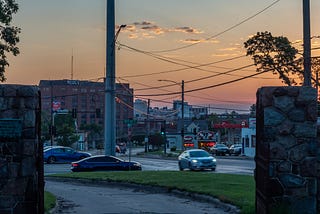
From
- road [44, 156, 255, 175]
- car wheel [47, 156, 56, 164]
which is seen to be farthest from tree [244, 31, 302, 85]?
car wheel [47, 156, 56, 164]

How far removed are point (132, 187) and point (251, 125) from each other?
5232 cm

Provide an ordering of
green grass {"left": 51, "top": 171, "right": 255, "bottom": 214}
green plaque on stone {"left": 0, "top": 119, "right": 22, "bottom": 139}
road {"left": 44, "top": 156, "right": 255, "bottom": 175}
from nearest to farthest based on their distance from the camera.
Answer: green plaque on stone {"left": 0, "top": 119, "right": 22, "bottom": 139} → green grass {"left": 51, "top": 171, "right": 255, "bottom": 214} → road {"left": 44, "top": 156, "right": 255, "bottom": 175}

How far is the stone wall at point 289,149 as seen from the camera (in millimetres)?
11133

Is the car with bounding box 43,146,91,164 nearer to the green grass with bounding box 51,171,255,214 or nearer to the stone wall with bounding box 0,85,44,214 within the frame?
the green grass with bounding box 51,171,255,214

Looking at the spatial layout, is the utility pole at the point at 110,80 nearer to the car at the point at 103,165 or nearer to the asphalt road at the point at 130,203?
the car at the point at 103,165

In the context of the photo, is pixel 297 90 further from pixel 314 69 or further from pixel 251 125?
pixel 251 125

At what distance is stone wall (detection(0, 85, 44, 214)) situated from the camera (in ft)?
34.5

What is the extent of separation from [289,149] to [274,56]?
35744 millimetres

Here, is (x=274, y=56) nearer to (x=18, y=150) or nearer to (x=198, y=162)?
(x=198, y=162)

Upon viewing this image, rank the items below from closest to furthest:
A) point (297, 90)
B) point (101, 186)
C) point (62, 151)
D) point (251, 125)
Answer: point (297, 90)
point (101, 186)
point (62, 151)
point (251, 125)

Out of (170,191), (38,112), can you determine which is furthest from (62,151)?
(38,112)

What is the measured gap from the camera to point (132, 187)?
23125mm

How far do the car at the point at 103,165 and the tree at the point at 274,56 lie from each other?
14446mm

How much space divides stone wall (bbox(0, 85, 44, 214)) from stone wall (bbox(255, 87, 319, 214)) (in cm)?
455
